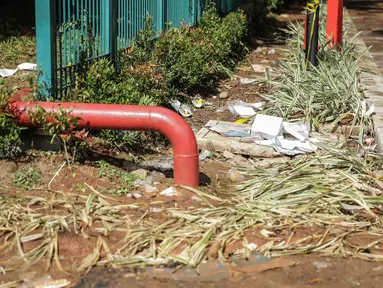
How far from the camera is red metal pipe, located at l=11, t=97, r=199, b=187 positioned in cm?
630

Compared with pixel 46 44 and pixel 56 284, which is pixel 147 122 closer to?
pixel 46 44

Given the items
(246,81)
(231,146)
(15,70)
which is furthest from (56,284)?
(246,81)

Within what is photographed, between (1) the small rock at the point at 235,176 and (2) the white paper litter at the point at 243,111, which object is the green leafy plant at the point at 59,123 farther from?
(2) the white paper litter at the point at 243,111

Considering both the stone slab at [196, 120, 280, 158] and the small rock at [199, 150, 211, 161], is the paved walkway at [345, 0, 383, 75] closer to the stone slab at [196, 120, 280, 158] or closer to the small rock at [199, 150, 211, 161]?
the stone slab at [196, 120, 280, 158]

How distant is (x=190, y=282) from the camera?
189 inches

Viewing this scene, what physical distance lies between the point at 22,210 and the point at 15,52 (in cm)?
475

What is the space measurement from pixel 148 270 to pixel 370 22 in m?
17.1

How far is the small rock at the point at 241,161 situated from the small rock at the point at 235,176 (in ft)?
1.20

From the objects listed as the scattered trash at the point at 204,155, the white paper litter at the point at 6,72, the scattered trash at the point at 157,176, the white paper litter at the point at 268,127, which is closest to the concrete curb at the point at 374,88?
the white paper litter at the point at 268,127

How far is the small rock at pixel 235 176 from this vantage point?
7.04m

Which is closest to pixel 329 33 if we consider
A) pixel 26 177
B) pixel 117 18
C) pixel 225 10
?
pixel 225 10

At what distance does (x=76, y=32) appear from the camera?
303 inches

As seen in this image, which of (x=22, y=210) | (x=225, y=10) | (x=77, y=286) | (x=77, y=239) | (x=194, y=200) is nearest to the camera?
(x=77, y=286)

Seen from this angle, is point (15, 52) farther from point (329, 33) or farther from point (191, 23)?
point (329, 33)
